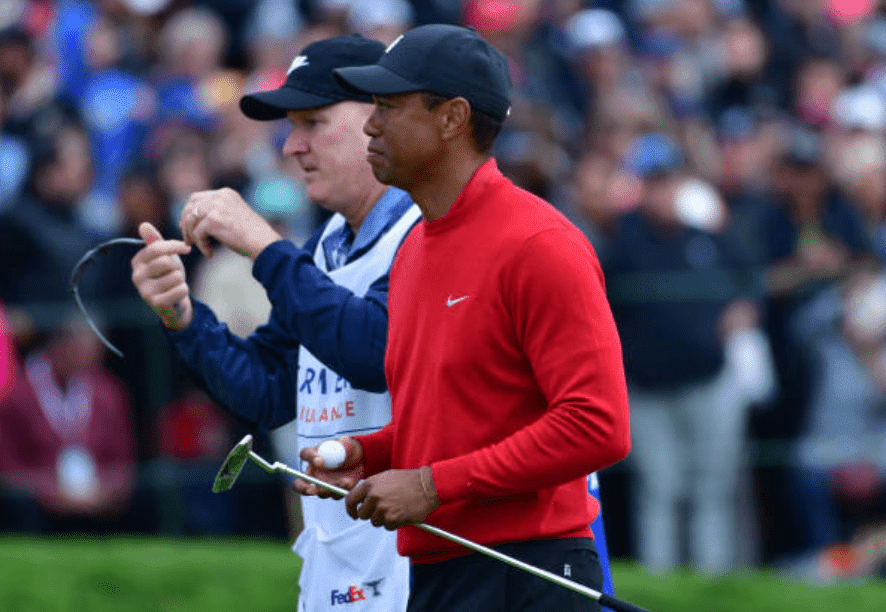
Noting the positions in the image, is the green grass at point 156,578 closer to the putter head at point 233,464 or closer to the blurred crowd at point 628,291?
the blurred crowd at point 628,291

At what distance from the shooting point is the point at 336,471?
158 inches

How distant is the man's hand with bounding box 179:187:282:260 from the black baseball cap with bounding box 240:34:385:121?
0.30m

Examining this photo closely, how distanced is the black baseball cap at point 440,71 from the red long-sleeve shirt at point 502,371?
18 cm

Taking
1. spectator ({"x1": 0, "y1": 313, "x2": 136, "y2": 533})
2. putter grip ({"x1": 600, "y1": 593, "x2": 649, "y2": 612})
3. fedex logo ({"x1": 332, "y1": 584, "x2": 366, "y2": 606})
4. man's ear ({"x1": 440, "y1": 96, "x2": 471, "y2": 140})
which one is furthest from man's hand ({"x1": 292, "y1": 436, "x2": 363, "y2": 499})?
spectator ({"x1": 0, "y1": 313, "x2": 136, "y2": 533})

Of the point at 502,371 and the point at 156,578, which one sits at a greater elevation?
the point at 502,371

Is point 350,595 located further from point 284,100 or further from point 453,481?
point 284,100

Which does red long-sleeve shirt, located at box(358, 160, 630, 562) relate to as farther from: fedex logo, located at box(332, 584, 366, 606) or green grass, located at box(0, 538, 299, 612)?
green grass, located at box(0, 538, 299, 612)

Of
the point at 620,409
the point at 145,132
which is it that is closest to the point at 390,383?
the point at 620,409

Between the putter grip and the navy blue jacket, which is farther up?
the navy blue jacket

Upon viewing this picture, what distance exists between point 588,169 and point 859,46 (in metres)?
3.40

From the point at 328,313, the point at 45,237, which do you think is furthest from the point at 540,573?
the point at 45,237

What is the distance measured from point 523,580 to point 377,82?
1.11 metres

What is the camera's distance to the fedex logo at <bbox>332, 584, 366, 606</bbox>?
445 cm

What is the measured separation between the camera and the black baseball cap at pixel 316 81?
14.7 feet
